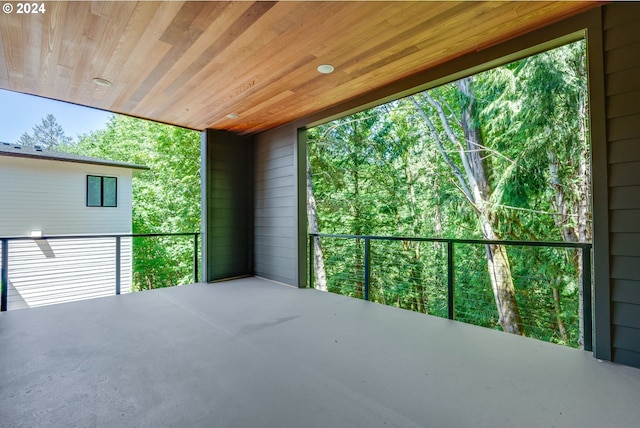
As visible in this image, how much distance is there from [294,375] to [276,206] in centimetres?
319

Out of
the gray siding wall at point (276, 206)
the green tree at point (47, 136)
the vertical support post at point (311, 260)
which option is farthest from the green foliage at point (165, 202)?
the green tree at point (47, 136)

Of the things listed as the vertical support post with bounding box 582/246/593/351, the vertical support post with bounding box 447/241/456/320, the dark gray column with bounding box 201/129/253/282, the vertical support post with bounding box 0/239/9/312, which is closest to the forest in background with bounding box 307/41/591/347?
the vertical support post with bounding box 582/246/593/351

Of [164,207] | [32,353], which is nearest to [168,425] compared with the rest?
[32,353]

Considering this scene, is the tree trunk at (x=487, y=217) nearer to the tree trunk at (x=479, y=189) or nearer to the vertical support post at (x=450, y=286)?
the tree trunk at (x=479, y=189)

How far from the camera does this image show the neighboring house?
657 centimetres

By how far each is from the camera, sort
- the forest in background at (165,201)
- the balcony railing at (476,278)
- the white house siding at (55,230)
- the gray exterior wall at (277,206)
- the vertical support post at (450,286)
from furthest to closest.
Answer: the forest in background at (165,201) < the white house siding at (55,230) < the gray exterior wall at (277,206) < the balcony railing at (476,278) < the vertical support post at (450,286)

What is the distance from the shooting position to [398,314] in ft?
11.1

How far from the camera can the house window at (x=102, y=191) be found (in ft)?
26.2

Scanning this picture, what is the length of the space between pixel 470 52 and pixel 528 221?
4.63 m

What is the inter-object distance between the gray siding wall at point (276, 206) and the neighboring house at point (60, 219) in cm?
366

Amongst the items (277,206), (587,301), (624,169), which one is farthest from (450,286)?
(277,206)

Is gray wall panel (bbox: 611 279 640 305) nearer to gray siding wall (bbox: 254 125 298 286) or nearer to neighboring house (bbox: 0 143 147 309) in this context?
gray siding wall (bbox: 254 125 298 286)

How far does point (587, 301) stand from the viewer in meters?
2.40

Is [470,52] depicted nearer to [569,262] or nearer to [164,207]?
[569,262]
